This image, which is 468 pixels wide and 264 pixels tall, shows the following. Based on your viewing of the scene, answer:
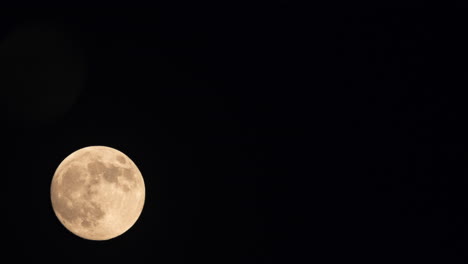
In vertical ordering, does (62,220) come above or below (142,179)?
below

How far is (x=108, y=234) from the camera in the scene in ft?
15.4

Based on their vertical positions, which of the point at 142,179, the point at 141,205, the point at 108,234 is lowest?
the point at 108,234

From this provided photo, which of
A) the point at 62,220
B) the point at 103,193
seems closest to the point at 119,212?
the point at 103,193

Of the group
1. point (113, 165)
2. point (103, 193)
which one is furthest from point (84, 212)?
point (113, 165)

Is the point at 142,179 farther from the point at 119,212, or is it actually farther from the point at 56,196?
the point at 56,196

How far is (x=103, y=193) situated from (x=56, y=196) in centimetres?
64

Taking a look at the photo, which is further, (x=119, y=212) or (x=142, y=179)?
(x=142, y=179)

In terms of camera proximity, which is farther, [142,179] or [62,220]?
[142,179]

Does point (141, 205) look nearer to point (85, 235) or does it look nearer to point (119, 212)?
point (119, 212)

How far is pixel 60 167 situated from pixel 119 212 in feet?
3.10

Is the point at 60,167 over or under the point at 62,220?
A: over

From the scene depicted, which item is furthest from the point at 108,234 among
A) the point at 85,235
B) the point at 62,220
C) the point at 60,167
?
the point at 60,167

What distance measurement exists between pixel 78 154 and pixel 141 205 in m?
1.00

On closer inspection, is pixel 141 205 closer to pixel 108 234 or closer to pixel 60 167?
pixel 108 234
